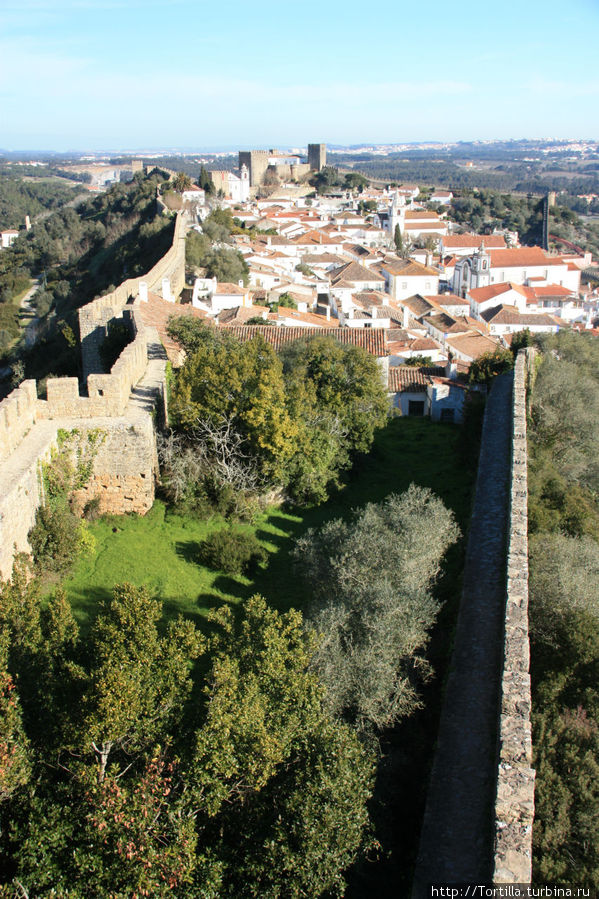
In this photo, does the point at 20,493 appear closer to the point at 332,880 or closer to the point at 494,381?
the point at 332,880

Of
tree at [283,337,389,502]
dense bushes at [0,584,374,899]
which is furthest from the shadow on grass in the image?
dense bushes at [0,584,374,899]

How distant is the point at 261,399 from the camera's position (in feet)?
38.6

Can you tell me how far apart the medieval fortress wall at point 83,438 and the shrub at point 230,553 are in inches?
47.4

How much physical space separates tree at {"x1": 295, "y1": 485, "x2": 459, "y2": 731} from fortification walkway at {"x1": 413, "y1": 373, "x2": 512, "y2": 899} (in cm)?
50

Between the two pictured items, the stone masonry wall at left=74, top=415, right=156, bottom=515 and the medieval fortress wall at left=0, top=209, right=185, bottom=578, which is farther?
the stone masonry wall at left=74, top=415, right=156, bottom=515

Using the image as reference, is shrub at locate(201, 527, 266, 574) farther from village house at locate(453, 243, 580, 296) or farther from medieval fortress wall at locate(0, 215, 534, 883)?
village house at locate(453, 243, 580, 296)

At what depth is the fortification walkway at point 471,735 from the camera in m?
6.13

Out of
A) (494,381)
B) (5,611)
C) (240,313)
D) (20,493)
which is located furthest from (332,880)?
(240,313)

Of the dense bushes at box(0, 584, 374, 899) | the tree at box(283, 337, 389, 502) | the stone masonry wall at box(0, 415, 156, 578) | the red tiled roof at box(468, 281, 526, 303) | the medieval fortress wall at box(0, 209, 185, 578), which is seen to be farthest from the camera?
the red tiled roof at box(468, 281, 526, 303)

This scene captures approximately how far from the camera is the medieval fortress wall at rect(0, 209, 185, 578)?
8.37 meters

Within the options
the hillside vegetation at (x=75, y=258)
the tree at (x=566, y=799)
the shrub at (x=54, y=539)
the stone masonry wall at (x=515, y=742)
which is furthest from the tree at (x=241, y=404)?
the hillside vegetation at (x=75, y=258)

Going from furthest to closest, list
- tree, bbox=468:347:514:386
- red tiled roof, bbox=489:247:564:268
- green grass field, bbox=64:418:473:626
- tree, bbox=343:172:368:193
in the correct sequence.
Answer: tree, bbox=343:172:368:193 < red tiled roof, bbox=489:247:564:268 < tree, bbox=468:347:514:386 < green grass field, bbox=64:418:473:626

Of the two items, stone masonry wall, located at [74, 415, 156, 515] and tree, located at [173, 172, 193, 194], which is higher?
tree, located at [173, 172, 193, 194]

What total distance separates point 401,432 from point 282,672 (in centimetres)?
1381
